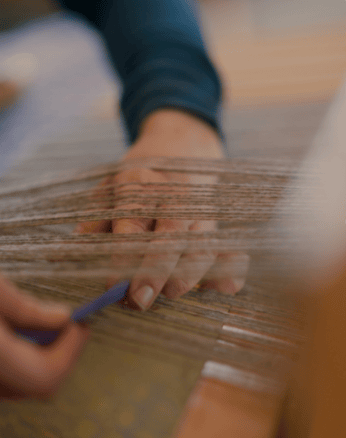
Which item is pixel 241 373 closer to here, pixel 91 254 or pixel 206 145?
pixel 91 254

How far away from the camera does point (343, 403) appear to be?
230 millimetres

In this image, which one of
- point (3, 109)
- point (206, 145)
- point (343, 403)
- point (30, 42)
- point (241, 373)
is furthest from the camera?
point (30, 42)

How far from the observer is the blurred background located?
863 millimetres

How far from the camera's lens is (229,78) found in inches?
45.3

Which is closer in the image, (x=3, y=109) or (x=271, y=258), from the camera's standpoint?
(x=271, y=258)

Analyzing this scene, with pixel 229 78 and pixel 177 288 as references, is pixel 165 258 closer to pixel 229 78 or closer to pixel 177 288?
pixel 177 288

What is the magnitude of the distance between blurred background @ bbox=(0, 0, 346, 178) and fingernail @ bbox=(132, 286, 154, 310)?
18.5 inches

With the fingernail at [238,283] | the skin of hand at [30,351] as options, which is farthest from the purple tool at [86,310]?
the fingernail at [238,283]

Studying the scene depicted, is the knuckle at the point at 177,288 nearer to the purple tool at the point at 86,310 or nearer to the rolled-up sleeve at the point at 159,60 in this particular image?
the purple tool at the point at 86,310

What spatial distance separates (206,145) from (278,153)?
0.49 ft

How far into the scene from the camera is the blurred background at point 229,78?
34.0 inches

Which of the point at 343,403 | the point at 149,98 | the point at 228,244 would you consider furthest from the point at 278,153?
the point at 343,403

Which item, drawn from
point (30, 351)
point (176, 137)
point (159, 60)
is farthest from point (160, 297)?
point (159, 60)

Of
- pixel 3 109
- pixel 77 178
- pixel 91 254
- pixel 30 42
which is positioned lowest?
pixel 91 254
